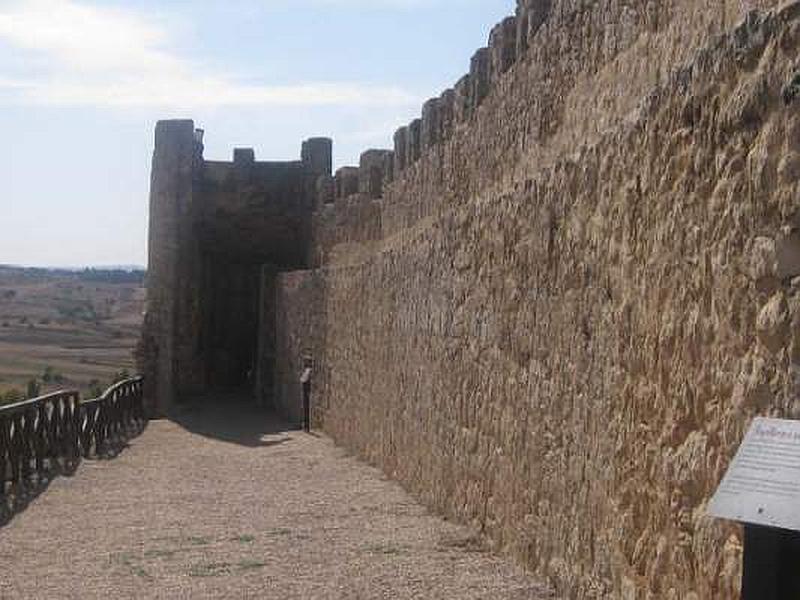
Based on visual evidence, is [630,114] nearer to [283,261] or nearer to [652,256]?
[652,256]

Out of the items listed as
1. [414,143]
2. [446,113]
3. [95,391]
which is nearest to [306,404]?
[414,143]

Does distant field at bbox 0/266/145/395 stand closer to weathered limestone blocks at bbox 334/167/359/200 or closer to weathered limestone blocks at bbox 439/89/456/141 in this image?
weathered limestone blocks at bbox 334/167/359/200

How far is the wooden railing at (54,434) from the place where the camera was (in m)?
10.6

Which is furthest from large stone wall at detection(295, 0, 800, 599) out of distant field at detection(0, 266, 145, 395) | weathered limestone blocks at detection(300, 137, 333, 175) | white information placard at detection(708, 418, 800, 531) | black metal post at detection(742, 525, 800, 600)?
distant field at detection(0, 266, 145, 395)

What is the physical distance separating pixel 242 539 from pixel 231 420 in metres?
10.0

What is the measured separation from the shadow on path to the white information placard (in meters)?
12.0

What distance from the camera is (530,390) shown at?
21.7 feet

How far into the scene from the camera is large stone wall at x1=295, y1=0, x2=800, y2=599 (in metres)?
3.80

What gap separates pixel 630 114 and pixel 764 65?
146 cm

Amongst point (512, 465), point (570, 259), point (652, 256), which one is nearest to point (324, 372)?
point (512, 465)

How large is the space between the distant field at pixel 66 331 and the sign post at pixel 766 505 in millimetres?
21817

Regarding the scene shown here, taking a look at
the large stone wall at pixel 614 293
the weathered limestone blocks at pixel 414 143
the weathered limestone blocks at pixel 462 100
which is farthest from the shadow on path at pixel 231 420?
the weathered limestone blocks at pixel 462 100

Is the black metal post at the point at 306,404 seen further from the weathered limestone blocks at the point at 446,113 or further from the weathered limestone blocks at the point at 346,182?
the weathered limestone blocks at the point at 446,113

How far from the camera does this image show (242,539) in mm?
8422
